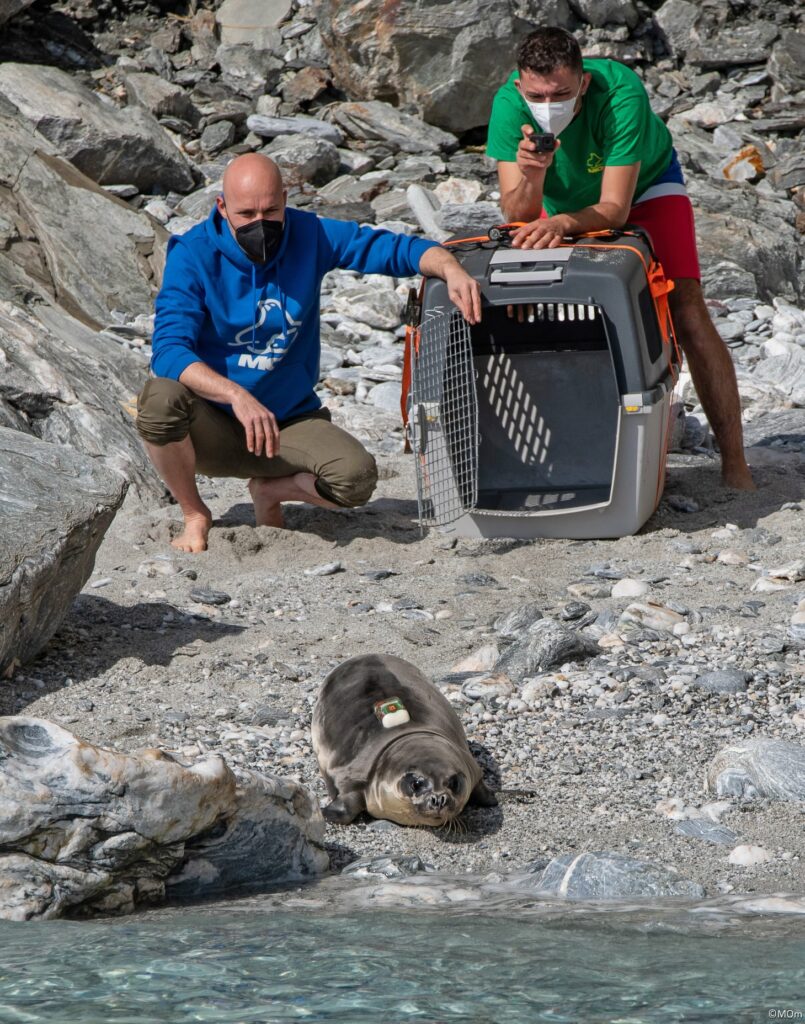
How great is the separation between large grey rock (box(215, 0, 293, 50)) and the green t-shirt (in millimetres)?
10029

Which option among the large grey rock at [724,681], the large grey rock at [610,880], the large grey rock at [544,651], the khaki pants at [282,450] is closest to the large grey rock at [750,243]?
the khaki pants at [282,450]

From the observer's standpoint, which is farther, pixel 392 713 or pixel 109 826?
pixel 392 713

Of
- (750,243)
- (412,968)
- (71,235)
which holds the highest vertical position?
(71,235)

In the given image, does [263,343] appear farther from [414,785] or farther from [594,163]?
[414,785]

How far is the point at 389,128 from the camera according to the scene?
12930 mm

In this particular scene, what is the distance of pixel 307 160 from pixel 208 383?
→ 7.75 metres

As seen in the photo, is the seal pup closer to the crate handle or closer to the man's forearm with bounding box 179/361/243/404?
the man's forearm with bounding box 179/361/243/404

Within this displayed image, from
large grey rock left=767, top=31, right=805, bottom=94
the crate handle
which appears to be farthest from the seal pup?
large grey rock left=767, top=31, right=805, bottom=94

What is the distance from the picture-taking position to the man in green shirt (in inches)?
193

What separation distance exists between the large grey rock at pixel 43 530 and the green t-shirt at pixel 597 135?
222 cm

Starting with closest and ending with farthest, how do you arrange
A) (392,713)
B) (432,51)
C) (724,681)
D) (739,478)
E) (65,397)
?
(392,713), (724,681), (739,478), (65,397), (432,51)

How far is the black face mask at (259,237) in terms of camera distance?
16.0 ft

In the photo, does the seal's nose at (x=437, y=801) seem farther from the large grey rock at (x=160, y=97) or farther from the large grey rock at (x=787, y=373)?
the large grey rock at (x=160, y=97)

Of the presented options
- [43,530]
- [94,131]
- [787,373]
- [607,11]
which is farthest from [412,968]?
[607,11]
